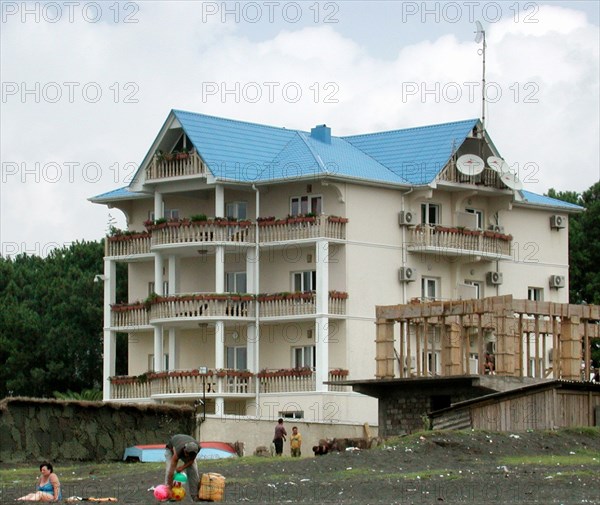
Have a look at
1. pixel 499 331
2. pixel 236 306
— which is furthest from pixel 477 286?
pixel 499 331

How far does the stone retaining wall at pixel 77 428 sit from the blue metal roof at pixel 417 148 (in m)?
15.1

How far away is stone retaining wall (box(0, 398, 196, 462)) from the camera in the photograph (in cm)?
6012

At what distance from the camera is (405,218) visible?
240 feet

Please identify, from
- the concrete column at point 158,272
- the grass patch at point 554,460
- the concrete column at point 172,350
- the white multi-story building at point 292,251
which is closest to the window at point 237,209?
the white multi-story building at point 292,251

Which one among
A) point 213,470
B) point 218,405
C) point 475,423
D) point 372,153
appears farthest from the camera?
point 372,153

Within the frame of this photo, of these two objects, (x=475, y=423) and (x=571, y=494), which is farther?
(x=475, y=423)

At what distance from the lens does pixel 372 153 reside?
76.4 m

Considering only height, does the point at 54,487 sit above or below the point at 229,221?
below

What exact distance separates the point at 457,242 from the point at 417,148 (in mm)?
4266

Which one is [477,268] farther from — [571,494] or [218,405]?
[571,494]

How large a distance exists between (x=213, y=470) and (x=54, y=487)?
9.21 meters

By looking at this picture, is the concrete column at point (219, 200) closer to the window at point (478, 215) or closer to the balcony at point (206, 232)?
the balcony at point (206, 232)

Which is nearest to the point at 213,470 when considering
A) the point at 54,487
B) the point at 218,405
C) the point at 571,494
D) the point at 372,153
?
the point at 54,487

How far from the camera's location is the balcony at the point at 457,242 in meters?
73.5
